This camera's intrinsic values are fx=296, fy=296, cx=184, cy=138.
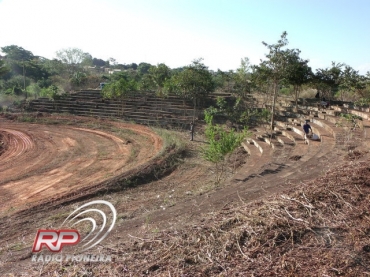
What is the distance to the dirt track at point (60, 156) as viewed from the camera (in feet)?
34.3

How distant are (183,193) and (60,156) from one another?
785cm

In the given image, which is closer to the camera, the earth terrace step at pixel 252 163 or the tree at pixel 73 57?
the earth terrace step at pixel 252 163

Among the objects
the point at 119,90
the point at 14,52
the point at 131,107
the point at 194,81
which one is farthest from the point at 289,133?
the point at 14,52

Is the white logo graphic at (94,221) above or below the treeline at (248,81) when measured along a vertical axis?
below

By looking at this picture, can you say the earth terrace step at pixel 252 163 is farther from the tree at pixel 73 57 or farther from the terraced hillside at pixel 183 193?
the tree at pixel 73 57

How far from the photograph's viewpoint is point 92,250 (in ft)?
14.8

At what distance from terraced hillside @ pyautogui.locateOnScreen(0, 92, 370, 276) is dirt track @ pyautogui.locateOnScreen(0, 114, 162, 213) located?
0.42 ft

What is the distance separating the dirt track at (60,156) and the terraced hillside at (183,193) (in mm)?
127

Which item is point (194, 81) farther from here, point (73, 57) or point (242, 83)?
point (73, 57)

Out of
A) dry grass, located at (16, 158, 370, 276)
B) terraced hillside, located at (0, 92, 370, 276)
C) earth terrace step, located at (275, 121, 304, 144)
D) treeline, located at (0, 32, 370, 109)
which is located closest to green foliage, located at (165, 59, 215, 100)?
treeline, located at (0, 32, 370, 109)

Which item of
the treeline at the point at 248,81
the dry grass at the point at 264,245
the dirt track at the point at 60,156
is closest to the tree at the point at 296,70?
the treeline at the point at 248,81

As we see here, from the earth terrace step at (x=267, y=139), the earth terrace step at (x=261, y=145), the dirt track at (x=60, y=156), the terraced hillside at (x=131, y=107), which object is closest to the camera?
the dirt track at (x=60, y=156)

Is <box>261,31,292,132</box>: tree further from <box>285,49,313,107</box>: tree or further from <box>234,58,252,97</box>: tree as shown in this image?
<box>234,58,252,97</box>: tree

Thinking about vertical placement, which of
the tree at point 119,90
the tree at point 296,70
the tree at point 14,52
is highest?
the tree at point 14,52
